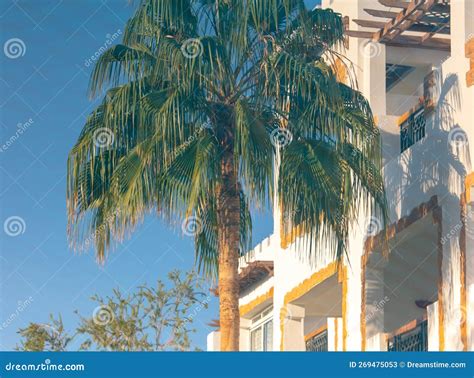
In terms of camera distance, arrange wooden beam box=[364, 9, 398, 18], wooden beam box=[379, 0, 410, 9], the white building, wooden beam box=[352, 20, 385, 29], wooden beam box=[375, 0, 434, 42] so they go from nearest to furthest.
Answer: the white building < wooden beam box=[375, 0, 434, 42] < wooden beam box=[379, 0, 410, 9] < wooden beam box=[364, 9, 398, 18] < wooden beam box=[352, 20, 385, 29]

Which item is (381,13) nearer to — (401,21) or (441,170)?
(401,21)

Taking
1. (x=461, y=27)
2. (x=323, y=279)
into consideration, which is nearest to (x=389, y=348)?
(x=323, y=279)

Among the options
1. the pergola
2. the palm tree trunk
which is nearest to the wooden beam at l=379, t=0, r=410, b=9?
the pergola

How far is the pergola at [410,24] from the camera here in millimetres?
23938

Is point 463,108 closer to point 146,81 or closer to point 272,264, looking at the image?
point 146,81

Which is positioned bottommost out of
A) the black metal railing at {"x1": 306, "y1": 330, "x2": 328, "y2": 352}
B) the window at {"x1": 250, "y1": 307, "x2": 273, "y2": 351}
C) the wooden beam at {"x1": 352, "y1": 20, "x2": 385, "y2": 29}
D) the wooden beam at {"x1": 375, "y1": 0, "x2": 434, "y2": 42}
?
the black metal railing at {"x1": 306, "y1": 330, "x2": 328, "y2": 352}

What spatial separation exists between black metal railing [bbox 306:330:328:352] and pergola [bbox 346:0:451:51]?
897cm

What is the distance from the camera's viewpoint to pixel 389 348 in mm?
23484

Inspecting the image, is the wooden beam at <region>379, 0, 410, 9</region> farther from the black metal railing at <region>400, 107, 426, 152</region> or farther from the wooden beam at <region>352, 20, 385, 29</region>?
the black metal railing at <region>400, 107, 426, 152</region>

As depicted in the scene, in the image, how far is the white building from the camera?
69.1ft

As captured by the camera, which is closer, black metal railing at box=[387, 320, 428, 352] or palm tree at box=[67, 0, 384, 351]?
palm tree at box=[67, 0, 384, 351]

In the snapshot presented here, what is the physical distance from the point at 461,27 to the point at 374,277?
6065 millimetres

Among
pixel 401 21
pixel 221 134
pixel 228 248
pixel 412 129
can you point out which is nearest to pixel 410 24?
pixel 401 21

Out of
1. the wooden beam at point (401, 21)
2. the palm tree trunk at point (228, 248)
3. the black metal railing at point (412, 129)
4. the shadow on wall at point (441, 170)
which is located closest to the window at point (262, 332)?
the shadow on wall at point (441, 170)
